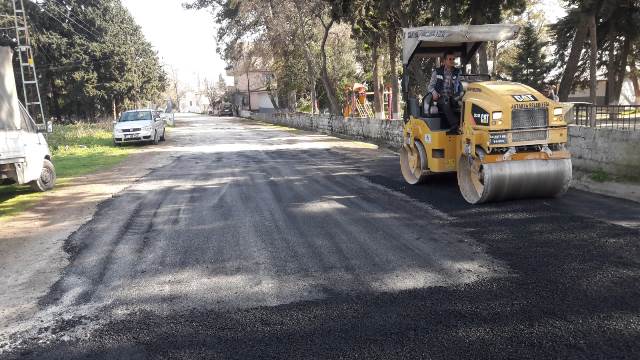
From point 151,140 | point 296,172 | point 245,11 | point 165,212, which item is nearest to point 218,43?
point 245,11

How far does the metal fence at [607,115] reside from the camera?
38.5 ft

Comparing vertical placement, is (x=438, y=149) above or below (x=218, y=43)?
below

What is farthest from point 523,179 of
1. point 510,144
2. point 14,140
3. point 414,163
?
point 14,140

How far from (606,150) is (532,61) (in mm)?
37902

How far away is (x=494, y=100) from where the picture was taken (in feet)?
24.0

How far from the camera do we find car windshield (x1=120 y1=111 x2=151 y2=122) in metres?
24.3

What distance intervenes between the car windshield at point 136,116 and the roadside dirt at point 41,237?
11.2 m

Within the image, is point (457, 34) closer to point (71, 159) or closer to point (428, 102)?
point (428, 102)

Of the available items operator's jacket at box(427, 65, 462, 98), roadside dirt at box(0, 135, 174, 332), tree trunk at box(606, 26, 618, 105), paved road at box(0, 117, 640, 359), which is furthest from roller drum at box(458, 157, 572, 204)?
tree trunk at box(606, 26, 618, 105)

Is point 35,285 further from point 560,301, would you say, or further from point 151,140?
point 151,140

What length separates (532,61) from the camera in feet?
143

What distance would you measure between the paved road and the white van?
2504 mm

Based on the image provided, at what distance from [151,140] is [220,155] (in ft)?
26.2

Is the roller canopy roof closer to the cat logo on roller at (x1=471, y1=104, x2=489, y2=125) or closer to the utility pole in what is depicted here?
the cat logo on roller at (x1=471, y1=104, x2=489, y2=125)
